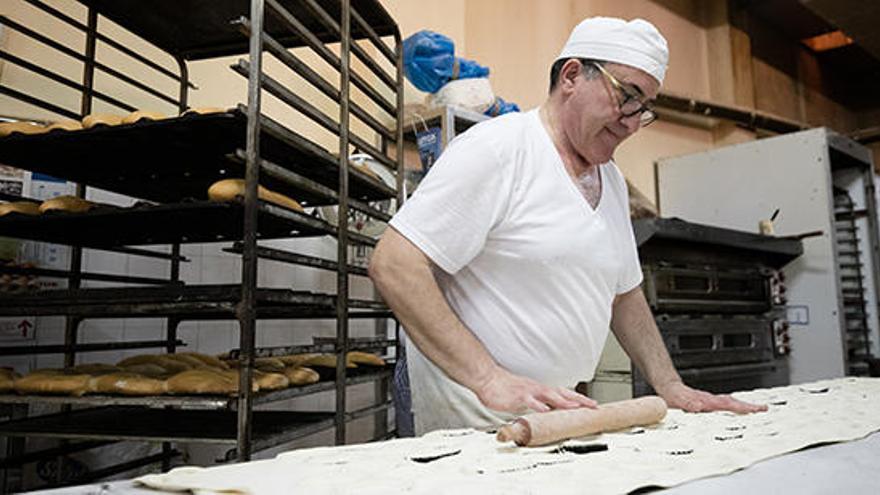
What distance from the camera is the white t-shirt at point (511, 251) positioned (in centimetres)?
121

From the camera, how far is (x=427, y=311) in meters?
1.19

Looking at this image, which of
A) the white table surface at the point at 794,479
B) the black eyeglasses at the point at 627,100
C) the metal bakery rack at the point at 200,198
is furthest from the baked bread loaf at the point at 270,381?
the black eyeglasses at the point at 627,100

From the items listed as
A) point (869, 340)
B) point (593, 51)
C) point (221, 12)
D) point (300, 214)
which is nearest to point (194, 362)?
point (300, 214)

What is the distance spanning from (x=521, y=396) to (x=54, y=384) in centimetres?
116

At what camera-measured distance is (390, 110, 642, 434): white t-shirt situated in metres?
1.21

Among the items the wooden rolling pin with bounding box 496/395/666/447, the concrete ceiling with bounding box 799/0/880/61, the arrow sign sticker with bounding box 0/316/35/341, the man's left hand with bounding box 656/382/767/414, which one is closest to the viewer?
the wooden rolling pin with bounding box 496/395/666/447

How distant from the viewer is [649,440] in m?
0.95

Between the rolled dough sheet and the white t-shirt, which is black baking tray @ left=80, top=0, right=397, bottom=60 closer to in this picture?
the white t-shirt

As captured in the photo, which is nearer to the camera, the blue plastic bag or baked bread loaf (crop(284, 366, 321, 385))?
baked bread loaf (crop(284, 366, 321, 385))

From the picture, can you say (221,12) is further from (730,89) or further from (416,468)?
(730,89)

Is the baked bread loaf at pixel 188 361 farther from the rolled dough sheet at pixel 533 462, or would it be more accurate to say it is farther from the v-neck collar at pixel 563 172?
the v-neck collar at pixel 563 172

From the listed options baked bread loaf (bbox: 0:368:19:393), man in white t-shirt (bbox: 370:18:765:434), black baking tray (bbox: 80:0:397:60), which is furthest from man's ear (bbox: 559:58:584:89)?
baked bread loaf (bbox: 0:368:19:393)

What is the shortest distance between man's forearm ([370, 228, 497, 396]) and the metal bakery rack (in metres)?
0.39

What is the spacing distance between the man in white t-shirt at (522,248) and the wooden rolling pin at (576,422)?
175 millimetres
